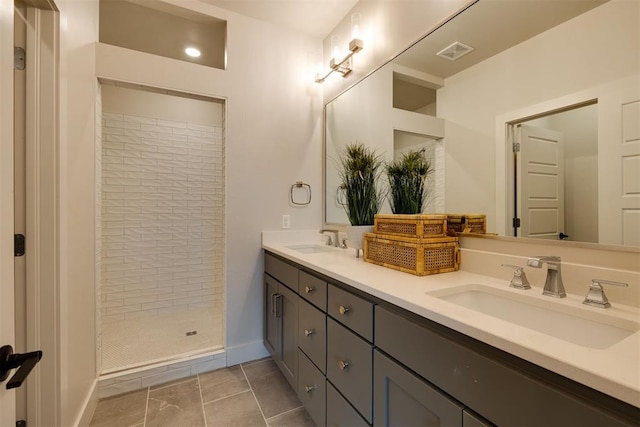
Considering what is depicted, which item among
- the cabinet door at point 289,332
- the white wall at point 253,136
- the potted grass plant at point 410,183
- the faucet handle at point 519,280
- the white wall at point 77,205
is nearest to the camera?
the faucet handle at point 519,280

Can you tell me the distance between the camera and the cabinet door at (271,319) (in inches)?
74.2

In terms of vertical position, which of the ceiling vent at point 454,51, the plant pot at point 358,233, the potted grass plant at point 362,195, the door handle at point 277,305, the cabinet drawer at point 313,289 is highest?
the ceiling vent at point 454,51

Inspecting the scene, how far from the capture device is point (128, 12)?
6.70 feet

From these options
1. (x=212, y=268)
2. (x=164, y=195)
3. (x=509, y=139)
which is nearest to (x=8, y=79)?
(x=509, y=139)

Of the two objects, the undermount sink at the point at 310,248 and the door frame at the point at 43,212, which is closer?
the door frame at the point at 43,212

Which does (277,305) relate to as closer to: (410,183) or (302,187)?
(302,187)

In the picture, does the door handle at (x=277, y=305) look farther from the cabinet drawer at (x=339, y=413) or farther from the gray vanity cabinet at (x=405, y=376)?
the cabinet drawer at (x=339, y=413)

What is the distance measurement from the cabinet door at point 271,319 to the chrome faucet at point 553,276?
56.9 inches

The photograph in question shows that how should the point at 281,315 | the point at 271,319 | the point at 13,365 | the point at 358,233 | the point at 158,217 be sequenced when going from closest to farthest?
1. the point at 13,365
2. the point at 358,233
3. the point at 281,315
4. the point at 271,319
5. the point at 158,217

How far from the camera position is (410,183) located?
151 cm

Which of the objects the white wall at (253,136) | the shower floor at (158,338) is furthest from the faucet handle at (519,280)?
the shower floor at (158,338)

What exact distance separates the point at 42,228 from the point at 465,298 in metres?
1.69

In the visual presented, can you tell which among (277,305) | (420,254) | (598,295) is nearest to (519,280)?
(598,295)

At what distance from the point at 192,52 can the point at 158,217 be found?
5.44ft
